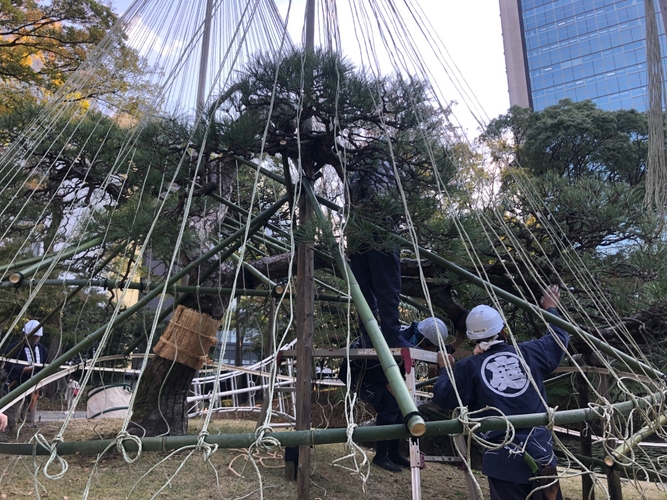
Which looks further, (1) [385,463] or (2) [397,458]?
(2) [397,458]

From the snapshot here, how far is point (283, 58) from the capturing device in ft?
6.17

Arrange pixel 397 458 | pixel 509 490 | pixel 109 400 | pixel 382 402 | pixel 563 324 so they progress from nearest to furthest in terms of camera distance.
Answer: pixel 509 490, pixel 563 324, pixel 382 402, pixel 397 458, pixel 109 400

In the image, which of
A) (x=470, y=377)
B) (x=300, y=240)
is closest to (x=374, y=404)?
(x=470, y=377)

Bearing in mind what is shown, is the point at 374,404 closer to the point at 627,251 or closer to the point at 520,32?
the point at 627,251

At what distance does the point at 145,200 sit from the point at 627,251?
238 cm

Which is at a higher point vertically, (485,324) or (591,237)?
(591,237)

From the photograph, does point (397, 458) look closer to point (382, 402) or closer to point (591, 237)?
point (382, 402)

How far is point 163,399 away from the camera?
304 cm

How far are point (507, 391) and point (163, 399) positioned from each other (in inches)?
83.8

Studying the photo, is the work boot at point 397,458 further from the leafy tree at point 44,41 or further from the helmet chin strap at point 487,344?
the leafy tree at point 44,41

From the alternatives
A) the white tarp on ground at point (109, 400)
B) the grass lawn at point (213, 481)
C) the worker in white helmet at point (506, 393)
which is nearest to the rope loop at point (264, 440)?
the worker in white helmet at point (506, 393)

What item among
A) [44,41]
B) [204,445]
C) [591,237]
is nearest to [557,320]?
[591,237]

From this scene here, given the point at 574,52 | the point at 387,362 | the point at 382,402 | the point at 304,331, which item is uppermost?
the point at 574,52

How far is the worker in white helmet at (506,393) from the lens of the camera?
67.3 inches
